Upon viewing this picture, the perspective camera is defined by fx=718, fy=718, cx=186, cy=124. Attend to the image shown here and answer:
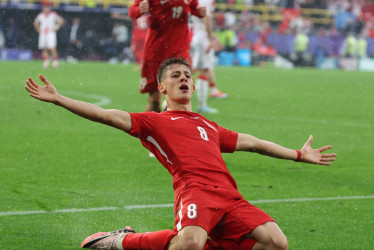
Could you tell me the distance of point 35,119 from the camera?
36.5 feet

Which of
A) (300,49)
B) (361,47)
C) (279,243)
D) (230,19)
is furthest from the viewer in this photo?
(230,19)

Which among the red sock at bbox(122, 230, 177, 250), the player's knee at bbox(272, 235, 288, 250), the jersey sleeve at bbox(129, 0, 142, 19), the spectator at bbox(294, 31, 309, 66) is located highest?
the jersey sleeve at bbox(129, 0, 142, 19)

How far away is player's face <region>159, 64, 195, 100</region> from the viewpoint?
4.46m

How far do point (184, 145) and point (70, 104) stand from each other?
704mm

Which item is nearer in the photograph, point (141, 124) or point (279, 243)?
point (279, 243)

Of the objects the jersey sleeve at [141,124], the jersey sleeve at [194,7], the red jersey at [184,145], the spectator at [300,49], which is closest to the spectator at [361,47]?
the spectator at [300,49]

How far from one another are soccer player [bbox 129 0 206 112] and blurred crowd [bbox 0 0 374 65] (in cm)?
2399

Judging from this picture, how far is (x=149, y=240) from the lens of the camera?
4.23 meters

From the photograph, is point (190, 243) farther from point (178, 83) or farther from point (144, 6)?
point (144, 6)

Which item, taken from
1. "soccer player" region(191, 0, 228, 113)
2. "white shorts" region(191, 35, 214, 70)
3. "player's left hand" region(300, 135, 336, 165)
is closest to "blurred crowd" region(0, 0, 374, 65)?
"soccer player" region(191, 0, 228, 113)

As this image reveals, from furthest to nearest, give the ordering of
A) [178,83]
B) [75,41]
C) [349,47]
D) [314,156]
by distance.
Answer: [349,47] → [75,41] → [314,156] → [178,83]

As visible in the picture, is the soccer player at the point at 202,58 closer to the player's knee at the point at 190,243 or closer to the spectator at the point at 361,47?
the player's knee at the point at 190,243

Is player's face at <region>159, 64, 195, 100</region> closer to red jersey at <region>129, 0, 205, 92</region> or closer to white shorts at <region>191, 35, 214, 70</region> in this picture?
red jersey at <region>129, 0, 205, 92</region>

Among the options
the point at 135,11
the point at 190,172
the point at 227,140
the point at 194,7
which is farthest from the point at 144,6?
the point at 190,172
